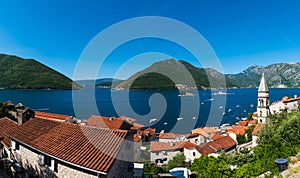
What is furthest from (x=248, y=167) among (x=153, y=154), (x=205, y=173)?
(x=153, y=154)

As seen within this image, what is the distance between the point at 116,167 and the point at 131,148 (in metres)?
1.79

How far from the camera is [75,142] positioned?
28.0 feet

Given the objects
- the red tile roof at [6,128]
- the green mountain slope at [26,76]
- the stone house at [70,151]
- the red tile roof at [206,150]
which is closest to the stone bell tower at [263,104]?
the red tile roof at [206,150]

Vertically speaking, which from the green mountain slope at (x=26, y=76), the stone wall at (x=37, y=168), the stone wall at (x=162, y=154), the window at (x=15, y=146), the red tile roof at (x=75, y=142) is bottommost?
the stone wall at (x=162, y=154)

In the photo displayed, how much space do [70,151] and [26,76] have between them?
6479 inches

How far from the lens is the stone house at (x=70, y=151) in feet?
24.1

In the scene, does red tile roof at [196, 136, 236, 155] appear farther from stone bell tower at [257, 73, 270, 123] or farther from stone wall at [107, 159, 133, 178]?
stone wall at [107, 159, 133, 178]

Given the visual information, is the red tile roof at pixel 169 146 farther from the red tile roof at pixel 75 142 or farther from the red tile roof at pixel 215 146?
the red tile roof at pixel 75 142

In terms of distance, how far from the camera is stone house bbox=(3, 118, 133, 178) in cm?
735

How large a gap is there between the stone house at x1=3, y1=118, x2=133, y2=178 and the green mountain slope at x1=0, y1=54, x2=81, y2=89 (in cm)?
13516

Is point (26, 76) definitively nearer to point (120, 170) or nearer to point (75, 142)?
point (75, 142)

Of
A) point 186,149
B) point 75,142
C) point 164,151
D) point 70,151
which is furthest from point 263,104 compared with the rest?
point 70,151

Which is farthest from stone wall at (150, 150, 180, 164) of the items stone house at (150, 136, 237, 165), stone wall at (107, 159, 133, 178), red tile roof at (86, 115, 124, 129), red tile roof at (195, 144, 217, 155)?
stone wall at (107, 159, 133, 178)

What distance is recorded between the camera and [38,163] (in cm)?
927
